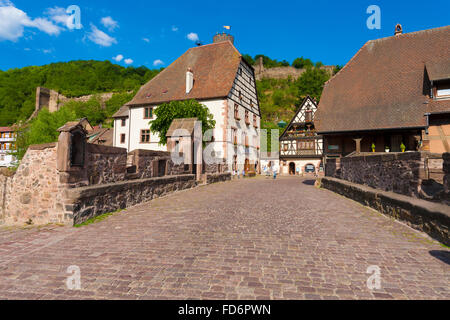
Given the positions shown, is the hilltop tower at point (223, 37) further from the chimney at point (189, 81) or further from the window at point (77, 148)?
the window at point (77, 148)

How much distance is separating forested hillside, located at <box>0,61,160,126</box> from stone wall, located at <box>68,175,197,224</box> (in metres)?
71.9

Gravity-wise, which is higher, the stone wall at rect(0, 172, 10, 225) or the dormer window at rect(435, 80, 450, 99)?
the dormer window at rect(435, 80, 450, 99)

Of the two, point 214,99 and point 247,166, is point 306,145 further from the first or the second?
point 214,99

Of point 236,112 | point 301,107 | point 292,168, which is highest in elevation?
point 301,107

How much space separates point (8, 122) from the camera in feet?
229

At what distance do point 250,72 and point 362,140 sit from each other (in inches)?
641

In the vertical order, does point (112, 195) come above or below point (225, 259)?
above

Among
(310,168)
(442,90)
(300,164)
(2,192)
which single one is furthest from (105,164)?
(310,168)

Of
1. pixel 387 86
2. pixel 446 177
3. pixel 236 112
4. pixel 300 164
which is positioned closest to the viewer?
pixel 446 177

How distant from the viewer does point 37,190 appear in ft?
20.8

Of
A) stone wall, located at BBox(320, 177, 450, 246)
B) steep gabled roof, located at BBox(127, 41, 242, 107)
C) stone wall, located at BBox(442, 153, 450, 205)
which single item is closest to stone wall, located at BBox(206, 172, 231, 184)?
steep gabled roof, located at BBox(127, 41, 242, 107)

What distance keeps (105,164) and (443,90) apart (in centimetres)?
1781

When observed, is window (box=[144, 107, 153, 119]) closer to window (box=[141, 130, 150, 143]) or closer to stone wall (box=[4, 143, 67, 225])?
window (box=[141, 130, 150, 143])

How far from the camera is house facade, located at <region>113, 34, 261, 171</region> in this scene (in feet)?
79.1
